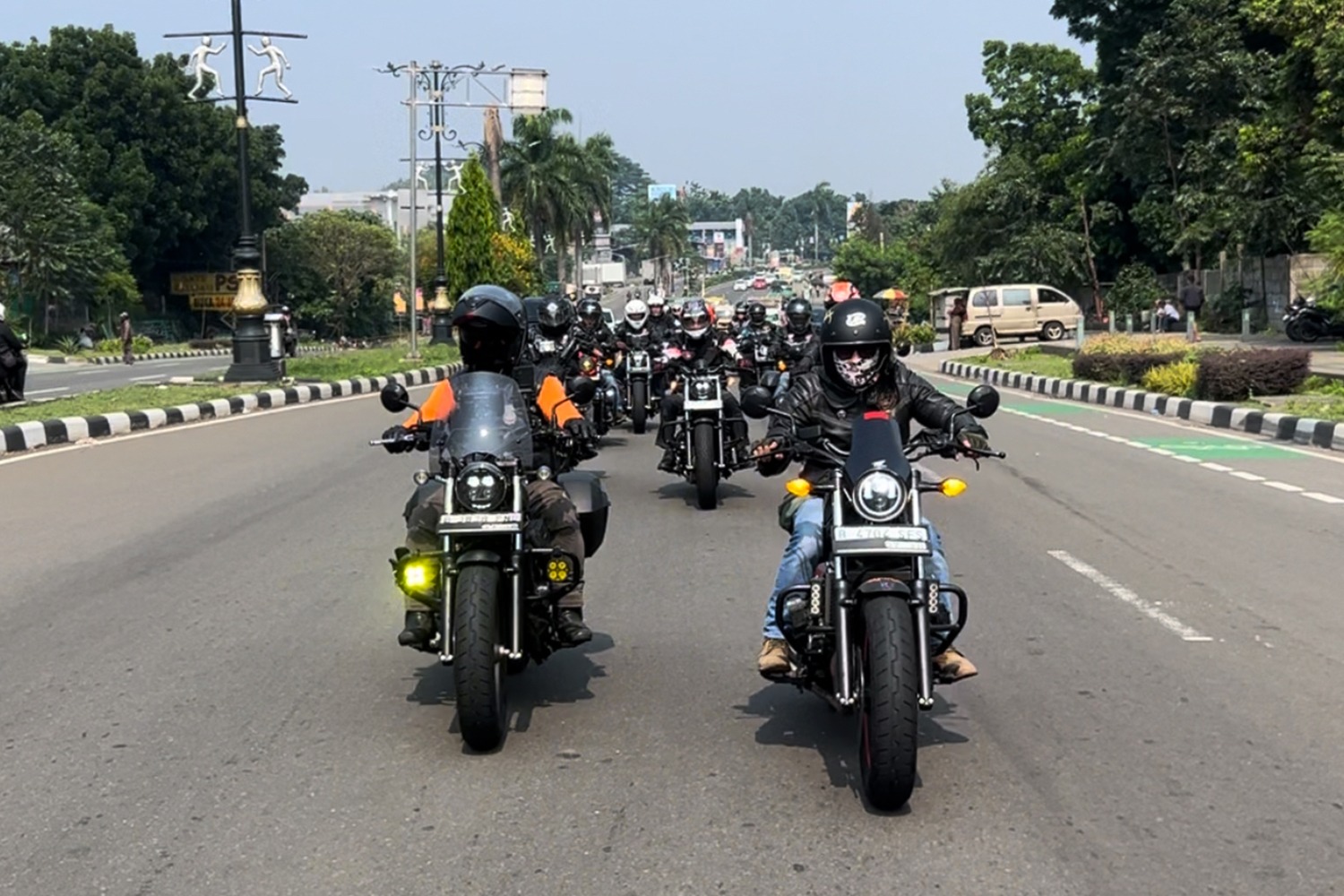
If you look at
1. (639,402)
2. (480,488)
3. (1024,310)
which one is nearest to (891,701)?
(480,488)

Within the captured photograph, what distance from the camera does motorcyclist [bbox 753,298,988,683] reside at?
512cm

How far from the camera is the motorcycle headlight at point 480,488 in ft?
16.5

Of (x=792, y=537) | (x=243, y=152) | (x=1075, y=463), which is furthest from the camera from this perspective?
(x=243, y=152)

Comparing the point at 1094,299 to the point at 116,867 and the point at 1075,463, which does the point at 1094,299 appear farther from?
the point at 116,867

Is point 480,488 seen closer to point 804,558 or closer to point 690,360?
point 804,558

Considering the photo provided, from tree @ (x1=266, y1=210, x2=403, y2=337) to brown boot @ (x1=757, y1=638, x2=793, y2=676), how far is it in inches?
2530

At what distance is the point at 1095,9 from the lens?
46656mm

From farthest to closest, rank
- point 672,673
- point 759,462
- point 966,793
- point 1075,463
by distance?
point 1075,463 → point 672,673 → point 759,462 → point 966,793

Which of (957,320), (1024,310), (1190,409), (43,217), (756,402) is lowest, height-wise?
(1190,409)

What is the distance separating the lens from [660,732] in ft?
17.4

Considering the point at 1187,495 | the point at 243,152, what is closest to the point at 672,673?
the point at 1187,495

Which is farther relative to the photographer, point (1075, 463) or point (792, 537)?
point (1075, 463)

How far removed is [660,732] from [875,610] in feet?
4.04

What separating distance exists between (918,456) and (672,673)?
144 centimetres
